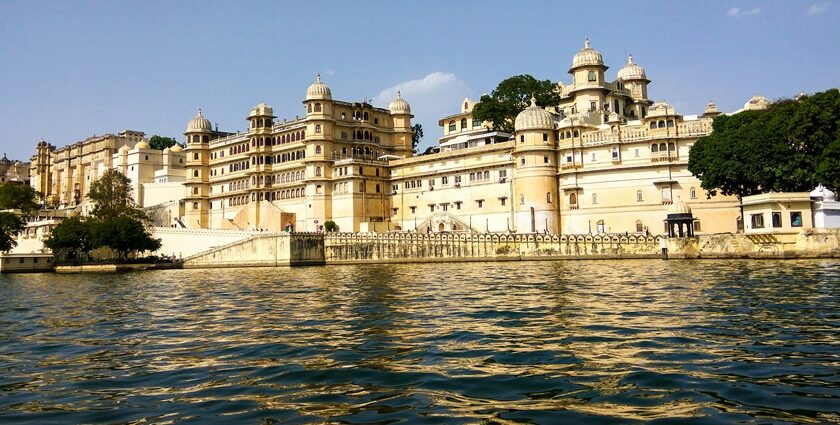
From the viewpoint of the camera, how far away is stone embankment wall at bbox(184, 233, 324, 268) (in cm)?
5806

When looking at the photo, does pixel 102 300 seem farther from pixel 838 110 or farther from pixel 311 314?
pixel 838 110

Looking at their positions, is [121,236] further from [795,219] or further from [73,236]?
[795,219]

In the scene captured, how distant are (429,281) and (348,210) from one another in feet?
133

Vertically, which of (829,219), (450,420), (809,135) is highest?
(809,135)

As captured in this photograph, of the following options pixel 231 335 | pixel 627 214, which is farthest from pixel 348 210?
pixel 231 335

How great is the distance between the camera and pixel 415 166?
75.9m

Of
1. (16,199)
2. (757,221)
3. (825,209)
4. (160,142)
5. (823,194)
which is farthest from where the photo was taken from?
(160,142)

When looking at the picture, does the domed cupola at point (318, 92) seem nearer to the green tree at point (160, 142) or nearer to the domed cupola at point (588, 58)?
the domed cupola at point (588, 58)

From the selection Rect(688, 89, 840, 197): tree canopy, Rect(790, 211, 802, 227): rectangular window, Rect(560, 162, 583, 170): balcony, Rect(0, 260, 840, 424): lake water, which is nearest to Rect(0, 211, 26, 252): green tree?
Rect(0, 260, 840, 424): lake water

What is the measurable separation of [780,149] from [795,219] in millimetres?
5101

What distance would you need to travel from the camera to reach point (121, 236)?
5947 cm

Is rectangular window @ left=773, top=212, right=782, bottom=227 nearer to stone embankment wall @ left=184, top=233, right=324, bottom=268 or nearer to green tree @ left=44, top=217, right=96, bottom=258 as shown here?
stone embankment wall @ left=184, top=233, right=324, bottom=268

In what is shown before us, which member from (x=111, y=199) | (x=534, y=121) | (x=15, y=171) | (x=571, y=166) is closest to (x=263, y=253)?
(x=111, y=199)

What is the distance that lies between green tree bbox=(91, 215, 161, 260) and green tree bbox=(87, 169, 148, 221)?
5484 millimetres
